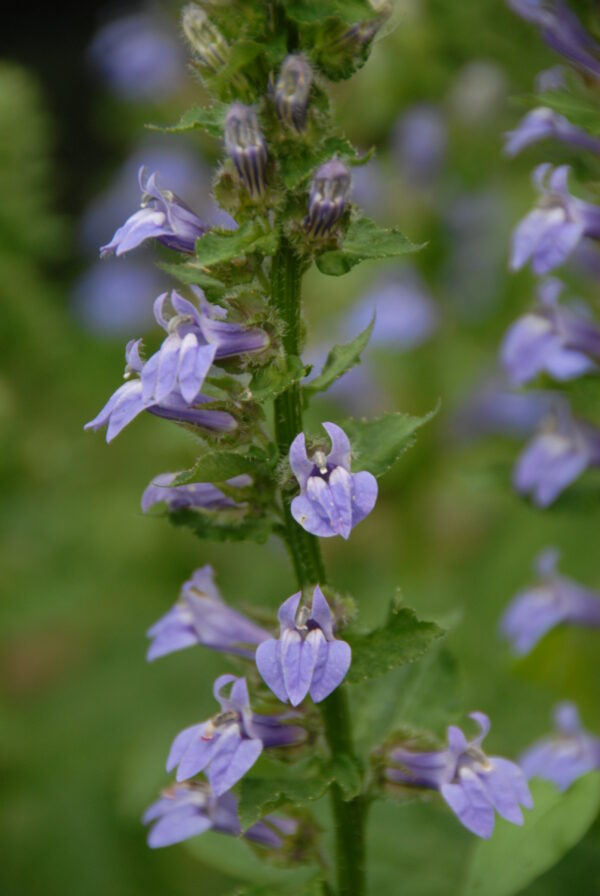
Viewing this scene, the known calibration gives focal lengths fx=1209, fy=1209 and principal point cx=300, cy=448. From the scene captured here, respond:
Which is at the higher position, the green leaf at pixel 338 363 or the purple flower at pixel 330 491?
the green leaf at pixel 338 363

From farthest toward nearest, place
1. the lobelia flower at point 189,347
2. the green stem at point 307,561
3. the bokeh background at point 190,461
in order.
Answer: the bokeh background at point 190,461 < the green stem at point 307,561 < the lobelia flower at point 189,347

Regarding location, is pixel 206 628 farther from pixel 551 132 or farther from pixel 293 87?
pixel 551 132

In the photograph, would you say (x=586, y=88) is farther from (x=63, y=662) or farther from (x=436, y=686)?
(x=63, y=662)

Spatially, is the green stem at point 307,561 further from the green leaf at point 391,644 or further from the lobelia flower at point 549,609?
the lobelia flower at point 549,609

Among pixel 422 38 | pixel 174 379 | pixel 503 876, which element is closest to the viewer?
pixel 174 379

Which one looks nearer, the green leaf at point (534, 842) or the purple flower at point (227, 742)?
the purple flower at point (227, 742)

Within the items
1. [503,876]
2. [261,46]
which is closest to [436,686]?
[503,876]

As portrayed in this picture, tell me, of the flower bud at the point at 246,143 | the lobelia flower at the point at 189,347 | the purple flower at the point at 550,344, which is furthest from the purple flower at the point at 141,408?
the purple flower at the point at 550,344
